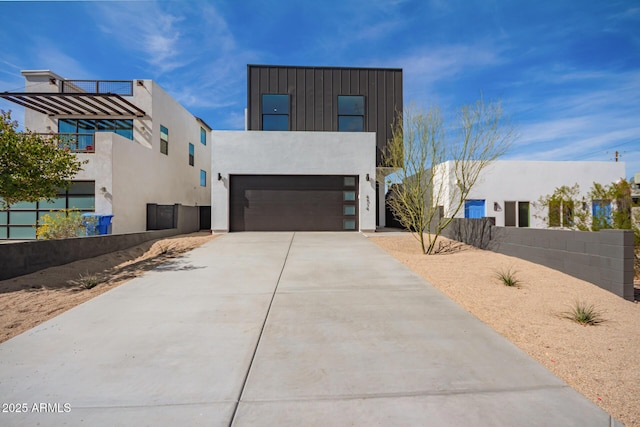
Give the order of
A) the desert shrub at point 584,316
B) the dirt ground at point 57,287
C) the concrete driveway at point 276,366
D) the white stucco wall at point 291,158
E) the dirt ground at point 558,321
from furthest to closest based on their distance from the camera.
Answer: the white stucco wall at point 291,158 < the dirt ground at point 57,287 < the desert shrub at point 584,316 < the dirt ground at point 558,321 < the concrete driveway at point 276,366

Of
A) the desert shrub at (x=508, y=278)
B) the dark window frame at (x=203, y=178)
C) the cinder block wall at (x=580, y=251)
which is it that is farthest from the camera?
the dark window frame at (x=203, y=178)

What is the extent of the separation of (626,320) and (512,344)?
2.29 meters

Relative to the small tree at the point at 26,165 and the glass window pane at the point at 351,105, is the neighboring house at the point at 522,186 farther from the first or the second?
the small tree at the point at 26,165

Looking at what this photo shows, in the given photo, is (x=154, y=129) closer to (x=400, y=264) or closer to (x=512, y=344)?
(x=400, y=264)

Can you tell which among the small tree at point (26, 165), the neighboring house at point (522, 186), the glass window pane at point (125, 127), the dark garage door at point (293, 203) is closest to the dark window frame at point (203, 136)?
the glass window pane at point (125, 127)

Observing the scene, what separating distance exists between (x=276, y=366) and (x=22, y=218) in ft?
47.8

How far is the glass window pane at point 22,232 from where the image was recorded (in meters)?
11.8

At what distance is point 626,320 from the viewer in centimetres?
409

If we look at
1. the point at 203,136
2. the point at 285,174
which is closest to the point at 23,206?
the point at 285,174

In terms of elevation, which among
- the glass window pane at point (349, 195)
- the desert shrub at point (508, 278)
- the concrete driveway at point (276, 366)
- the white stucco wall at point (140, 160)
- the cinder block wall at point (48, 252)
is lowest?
the concrete driveway at point (276, 366)

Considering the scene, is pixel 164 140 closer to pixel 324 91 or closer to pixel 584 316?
pixel 324 91

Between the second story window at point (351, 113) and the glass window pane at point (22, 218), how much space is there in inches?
529

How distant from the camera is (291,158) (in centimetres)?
1302

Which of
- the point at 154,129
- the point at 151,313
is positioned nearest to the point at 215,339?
the point at 151,313
